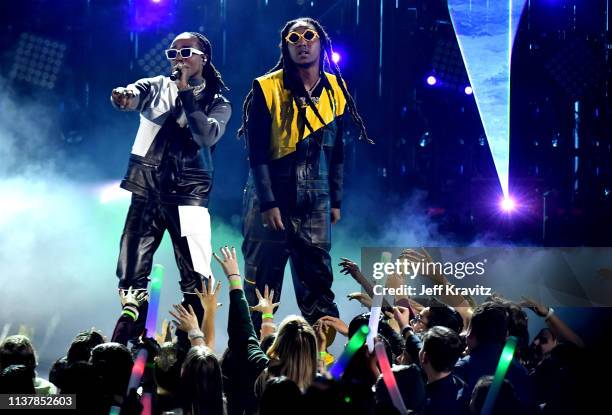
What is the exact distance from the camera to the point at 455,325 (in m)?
5.01

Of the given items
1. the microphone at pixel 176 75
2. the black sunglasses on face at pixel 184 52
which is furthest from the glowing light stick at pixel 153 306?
the black sunglasses on face at pixel 184 52

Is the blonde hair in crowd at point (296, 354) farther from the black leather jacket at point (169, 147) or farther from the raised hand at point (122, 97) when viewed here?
the raised hand at point (122, 97)

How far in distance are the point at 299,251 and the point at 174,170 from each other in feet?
4.16

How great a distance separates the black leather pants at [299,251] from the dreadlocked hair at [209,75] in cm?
88

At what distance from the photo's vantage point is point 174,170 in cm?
744

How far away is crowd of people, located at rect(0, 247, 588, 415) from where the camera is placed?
3.44 metres

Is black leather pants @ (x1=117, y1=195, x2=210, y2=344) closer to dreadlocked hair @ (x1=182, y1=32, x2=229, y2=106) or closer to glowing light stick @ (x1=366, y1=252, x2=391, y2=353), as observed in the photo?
→ dreadlocked hair @ (x1=182, y1=32, x2=229, y2=106)

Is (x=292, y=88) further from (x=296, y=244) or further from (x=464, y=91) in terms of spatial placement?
(x=464, y=91)

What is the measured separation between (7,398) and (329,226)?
4350mm

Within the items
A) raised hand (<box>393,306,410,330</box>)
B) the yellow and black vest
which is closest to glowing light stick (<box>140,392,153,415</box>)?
raised hand (<box>393,306,410,330</box>)

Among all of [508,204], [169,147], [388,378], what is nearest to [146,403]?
[388,378]

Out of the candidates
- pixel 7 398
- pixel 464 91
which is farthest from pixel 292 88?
pixel 7 398

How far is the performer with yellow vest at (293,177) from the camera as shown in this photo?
7445 millimetres

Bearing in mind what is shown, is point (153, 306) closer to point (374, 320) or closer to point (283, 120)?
point (374, 320)
